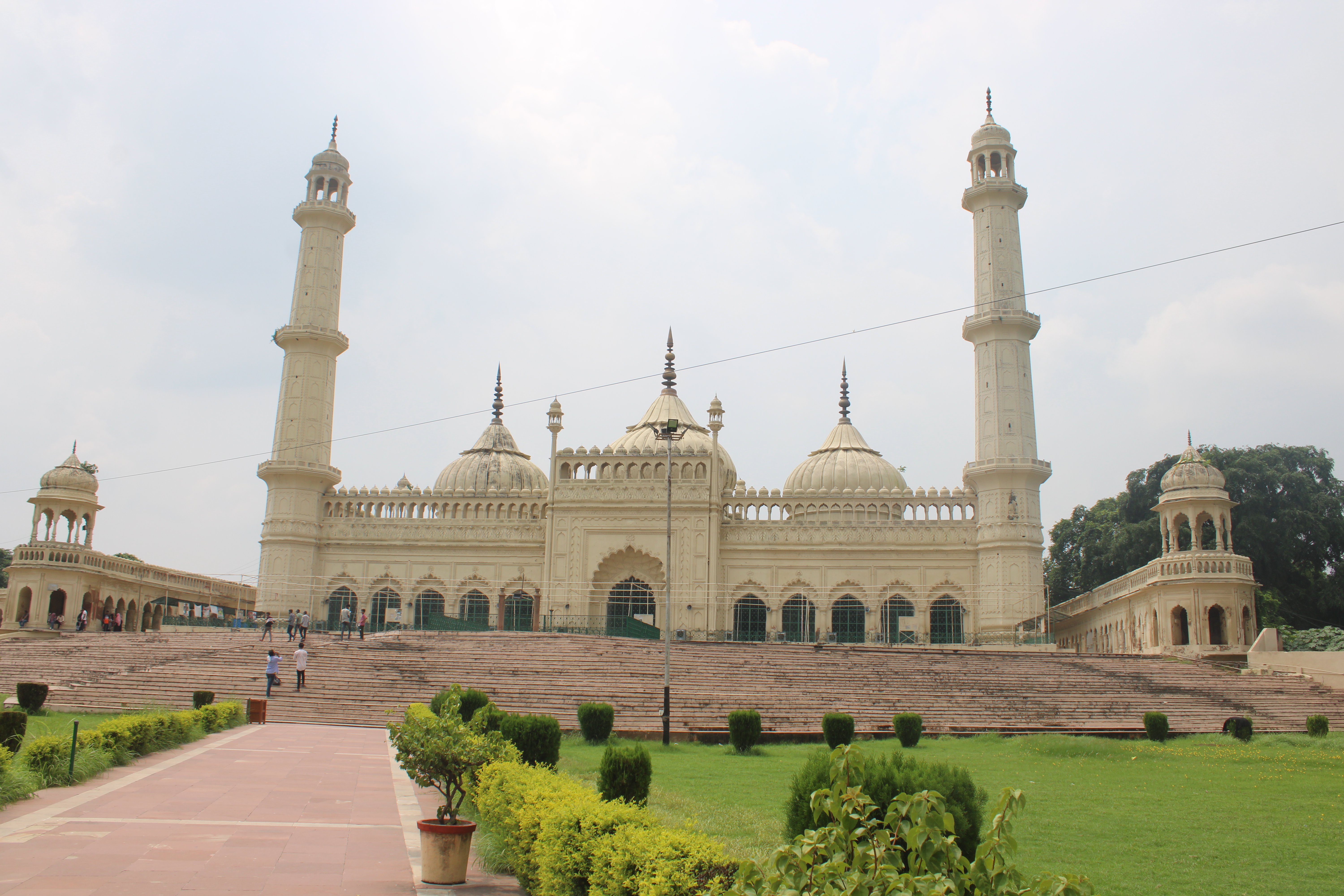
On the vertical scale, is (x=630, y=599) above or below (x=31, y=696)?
above

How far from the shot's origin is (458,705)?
345 inches

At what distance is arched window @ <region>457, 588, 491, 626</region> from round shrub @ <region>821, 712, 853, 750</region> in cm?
2426

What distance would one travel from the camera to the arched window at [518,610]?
38719 mm

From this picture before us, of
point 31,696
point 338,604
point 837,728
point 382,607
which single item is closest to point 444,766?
point 837,728

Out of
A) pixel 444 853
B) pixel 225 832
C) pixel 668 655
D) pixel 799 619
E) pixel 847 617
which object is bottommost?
pixel 225 832

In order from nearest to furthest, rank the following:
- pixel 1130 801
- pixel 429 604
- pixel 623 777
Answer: pixel 623 777 → pixel 1130 801 → pixel 429 604

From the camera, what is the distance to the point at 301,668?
2141 cm

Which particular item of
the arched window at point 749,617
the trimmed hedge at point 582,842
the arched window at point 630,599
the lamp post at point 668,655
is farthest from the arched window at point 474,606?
the trimmed hedge at point 582,842

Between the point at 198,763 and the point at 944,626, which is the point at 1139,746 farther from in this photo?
the point at 944,626

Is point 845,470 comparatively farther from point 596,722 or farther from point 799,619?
point 596,722

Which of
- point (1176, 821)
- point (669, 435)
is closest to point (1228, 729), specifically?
point (1176, 821)

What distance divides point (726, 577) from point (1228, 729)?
2071 cm

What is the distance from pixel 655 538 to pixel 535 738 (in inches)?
1006

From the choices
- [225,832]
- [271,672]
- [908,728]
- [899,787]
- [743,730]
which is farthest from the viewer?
[271,672]
